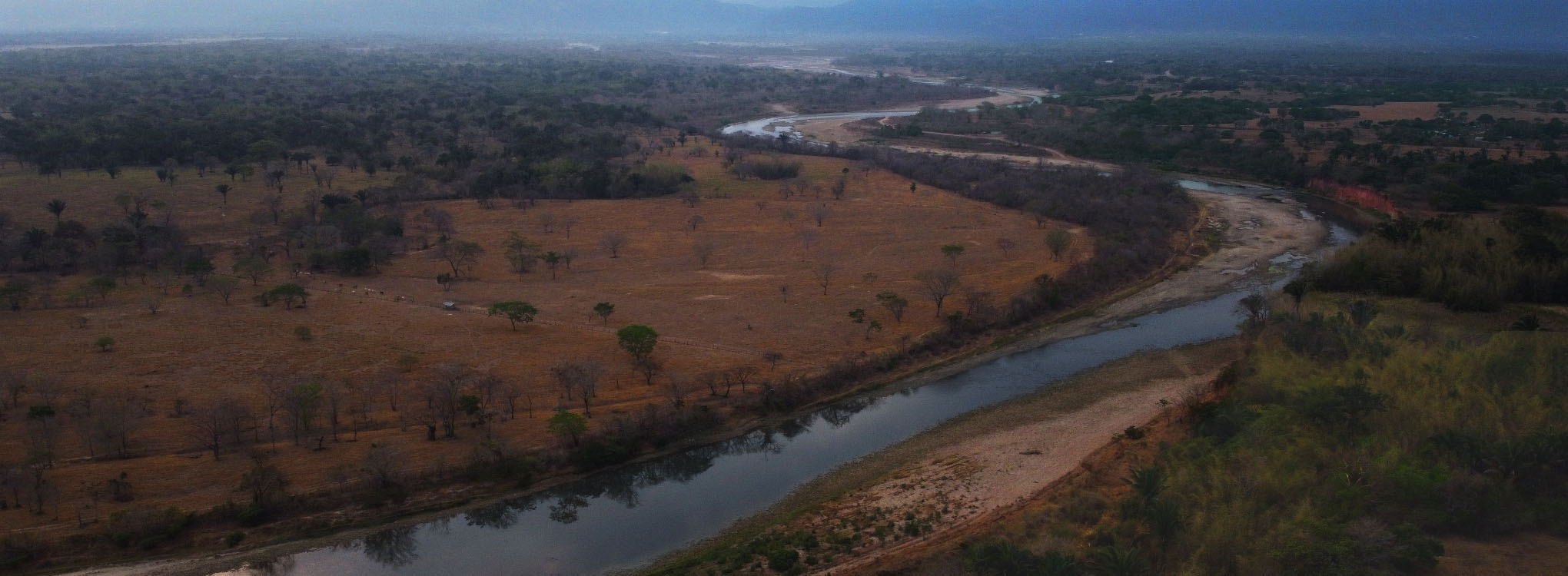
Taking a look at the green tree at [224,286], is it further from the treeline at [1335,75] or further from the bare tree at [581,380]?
the treeline at [1335,75]

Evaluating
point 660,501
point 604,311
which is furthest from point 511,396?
point 604,311

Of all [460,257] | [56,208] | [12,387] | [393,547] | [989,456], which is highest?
[56,208]

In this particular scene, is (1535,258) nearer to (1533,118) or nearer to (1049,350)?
(1049,350)

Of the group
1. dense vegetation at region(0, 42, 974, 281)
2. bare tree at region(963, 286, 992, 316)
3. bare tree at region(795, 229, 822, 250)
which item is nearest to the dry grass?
bare tree at region(963, 286, 992, 316)

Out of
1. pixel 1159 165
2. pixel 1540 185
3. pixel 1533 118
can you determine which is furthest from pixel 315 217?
pixel 1533 118

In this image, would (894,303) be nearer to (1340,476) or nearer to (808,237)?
(808,237)

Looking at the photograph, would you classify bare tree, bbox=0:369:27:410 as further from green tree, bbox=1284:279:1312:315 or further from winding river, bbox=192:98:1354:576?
green tree, bbox=1284:279:1312:315
